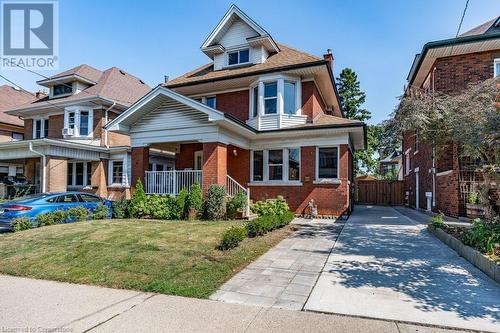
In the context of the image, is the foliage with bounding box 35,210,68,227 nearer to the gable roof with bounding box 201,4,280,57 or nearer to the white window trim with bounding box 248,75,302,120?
the white window trim with bounding box 248,75,302,120

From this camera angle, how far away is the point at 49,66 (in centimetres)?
1745

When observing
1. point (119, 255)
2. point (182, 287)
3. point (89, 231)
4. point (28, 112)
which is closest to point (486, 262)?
point (182, 287)

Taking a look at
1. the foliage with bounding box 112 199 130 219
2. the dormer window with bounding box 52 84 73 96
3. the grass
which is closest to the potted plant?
the grass

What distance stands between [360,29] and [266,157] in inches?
275

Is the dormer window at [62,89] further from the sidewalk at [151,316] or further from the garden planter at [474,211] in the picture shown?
the garden planter at [474,211]

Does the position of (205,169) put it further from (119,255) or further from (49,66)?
(49,66)

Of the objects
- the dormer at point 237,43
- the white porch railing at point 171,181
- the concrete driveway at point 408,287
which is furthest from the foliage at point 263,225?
the dormer at point 237,43

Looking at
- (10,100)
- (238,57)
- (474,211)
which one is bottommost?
(474,211)

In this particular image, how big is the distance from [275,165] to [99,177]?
12754 millimetres

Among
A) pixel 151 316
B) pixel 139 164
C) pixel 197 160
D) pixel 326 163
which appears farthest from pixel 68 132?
pixel 151 316

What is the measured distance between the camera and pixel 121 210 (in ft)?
45.2

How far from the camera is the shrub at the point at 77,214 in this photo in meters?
12.2

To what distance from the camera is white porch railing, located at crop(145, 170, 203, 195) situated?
13.8 meters

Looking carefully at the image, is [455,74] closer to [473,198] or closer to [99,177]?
[473,198]
